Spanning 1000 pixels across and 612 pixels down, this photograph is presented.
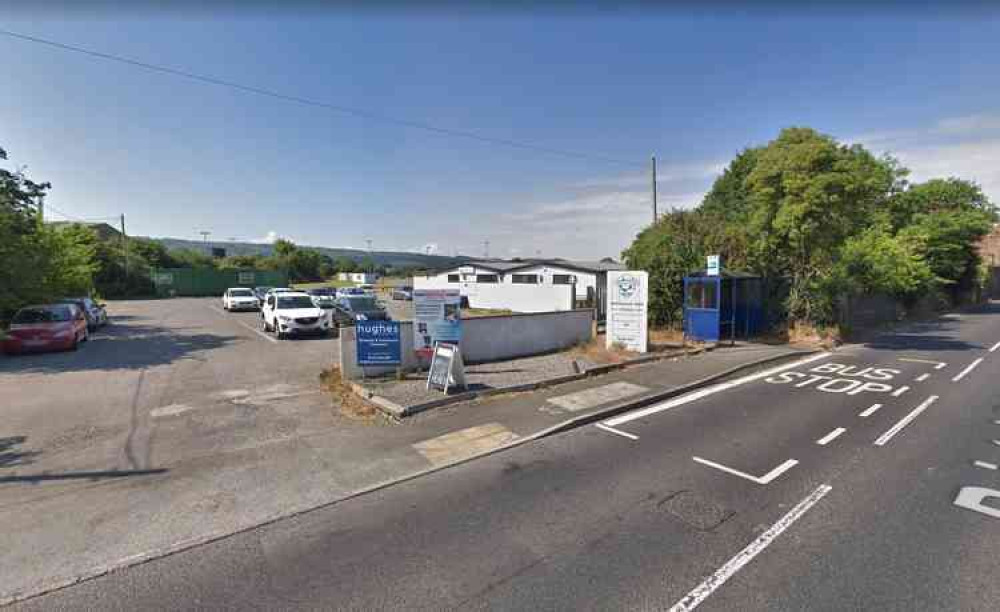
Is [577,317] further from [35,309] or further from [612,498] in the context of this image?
[35,309]

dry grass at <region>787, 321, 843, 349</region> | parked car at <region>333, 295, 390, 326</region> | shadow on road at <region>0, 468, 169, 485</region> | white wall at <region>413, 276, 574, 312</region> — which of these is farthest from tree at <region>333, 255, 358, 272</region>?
shadow on road at <region>0, 468, 169, 485</region>

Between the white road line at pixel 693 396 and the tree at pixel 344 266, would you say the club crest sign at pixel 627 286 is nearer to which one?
the white road line at pixel 693 396

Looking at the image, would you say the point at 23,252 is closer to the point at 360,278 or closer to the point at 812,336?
the point at 812,336

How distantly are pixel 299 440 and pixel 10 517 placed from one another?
272 centimetres

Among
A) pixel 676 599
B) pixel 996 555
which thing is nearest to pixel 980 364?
pixel 996 555

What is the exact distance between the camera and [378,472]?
498 centimetres

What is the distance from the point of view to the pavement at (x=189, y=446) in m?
3.74

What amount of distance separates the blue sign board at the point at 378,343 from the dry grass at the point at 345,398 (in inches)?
27.7

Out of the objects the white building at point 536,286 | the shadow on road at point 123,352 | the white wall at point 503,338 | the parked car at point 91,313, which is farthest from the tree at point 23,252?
the white building at point 536,286

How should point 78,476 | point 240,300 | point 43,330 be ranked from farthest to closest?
1. point 240,300
2. point 43,330
3. point 78,476

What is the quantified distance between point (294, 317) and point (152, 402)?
771 cm

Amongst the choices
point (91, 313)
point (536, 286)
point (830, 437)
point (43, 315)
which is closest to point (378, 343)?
point (830, 437)

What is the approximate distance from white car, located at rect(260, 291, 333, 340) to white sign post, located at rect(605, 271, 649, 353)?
10.7 metres

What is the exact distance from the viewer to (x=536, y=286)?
24.2m
